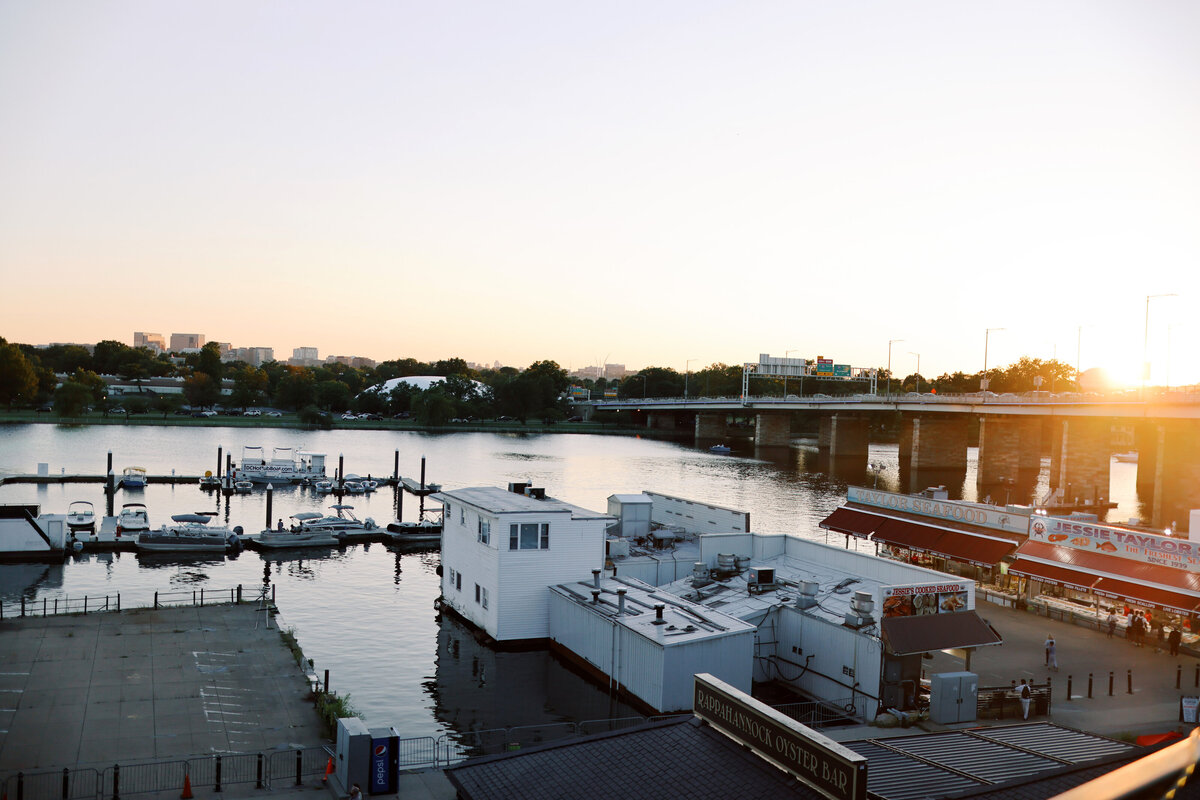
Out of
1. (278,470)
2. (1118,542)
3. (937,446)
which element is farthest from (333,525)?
(937,446)

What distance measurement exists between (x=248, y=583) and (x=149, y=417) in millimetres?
155940

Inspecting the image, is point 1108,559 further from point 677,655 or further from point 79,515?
point 79,515

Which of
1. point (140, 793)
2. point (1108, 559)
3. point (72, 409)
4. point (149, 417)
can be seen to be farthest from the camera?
point (149, 417)

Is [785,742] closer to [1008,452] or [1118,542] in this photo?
[1118,542]

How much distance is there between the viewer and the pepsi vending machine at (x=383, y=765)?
22875 mm

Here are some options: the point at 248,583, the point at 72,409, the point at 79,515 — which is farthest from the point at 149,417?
the point at 248,583

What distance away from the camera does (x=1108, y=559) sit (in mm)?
41875

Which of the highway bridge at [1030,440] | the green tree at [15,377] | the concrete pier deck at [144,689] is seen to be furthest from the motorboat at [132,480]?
the green tree at [15,377]

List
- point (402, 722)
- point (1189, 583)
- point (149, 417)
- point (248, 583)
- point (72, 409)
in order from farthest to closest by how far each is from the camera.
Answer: point (149, 417)
point (72, 409)
point (248, 583)
point (1189, 583)
point (402, 722)

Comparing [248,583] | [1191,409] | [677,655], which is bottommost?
[248,583]

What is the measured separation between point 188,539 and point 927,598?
176 ft

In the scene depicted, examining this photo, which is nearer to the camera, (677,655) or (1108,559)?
(677,655)

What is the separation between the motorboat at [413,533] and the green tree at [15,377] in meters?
154

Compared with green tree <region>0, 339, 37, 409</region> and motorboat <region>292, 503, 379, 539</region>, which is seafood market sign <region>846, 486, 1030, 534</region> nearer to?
motorboat <region>292, 503, 379, 539</region>
